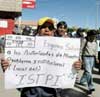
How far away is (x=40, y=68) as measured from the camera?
4.96m

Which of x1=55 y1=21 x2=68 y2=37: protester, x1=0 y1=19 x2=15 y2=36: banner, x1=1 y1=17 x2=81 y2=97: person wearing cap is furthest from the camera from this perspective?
x1=0 y1=19 x2=15 y2=36: banner

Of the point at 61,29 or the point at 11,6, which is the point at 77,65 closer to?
the point at 61,29

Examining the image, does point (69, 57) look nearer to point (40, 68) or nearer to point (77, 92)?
point (40, 68)

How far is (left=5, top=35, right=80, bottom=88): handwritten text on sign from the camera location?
483 cm

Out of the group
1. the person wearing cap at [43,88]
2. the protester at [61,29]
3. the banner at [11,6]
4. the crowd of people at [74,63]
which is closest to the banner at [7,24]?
the banner at [11,6]

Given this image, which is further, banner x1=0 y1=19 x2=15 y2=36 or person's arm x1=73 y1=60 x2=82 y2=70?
banner x1=0 y1=19 x2=15 y2=36

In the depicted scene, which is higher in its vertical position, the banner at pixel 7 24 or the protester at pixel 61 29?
the protester at pixel 61 29

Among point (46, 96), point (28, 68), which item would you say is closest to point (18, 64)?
point (28, 68)

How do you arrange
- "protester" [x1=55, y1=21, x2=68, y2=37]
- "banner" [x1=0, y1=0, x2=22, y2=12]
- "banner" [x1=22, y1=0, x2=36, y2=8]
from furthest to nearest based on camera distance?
"banner" [x1=0, y1=0, x2=22, y2=12] < "banner" [x1=22, y1=0, x2=36, y2=8] < "protester" [x1=55, y1=21, x2=68, y2=37]

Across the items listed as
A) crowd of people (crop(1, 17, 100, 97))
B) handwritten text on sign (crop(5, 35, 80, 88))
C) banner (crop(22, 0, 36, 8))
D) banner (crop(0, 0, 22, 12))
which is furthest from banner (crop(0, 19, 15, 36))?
handwritten text on sign (crop(5, 35, 80, 88))

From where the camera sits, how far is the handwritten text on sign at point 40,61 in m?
4.83

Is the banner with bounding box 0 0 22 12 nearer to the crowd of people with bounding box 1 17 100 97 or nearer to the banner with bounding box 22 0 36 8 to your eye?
the banner with bounding box 22 0 36 8

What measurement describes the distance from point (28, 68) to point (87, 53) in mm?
5598

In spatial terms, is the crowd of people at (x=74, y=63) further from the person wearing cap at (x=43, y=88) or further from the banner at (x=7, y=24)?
the banner at (x=7, y=24)
